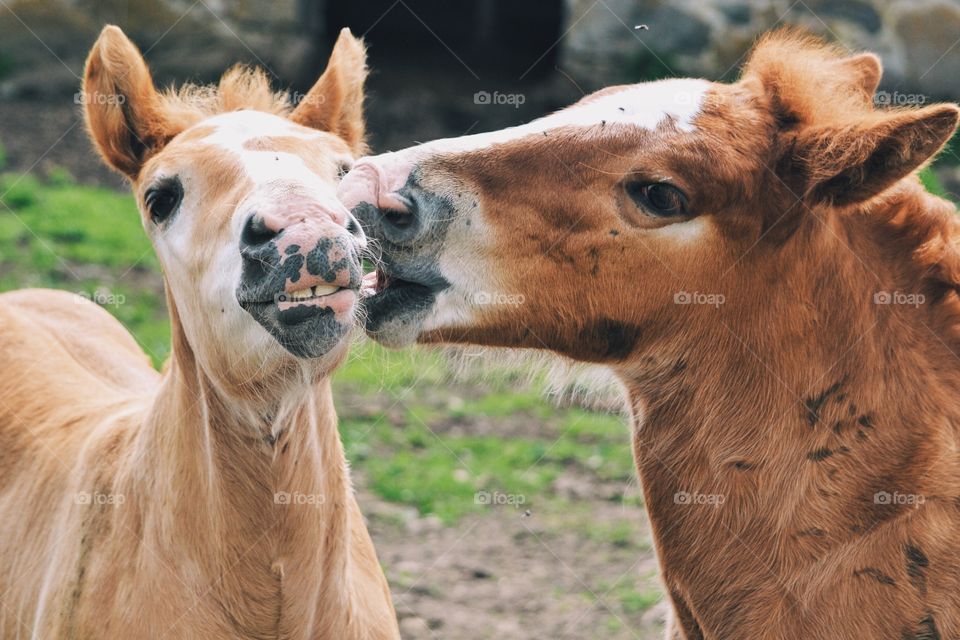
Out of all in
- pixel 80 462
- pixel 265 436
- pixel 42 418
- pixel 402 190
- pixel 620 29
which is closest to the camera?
pixel 402 190

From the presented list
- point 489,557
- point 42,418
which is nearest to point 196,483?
point 42,418

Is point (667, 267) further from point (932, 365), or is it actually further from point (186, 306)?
point (186, 306)

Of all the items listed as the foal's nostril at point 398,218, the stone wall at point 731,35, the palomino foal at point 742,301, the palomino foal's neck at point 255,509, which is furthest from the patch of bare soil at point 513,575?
the stone wall at point 731,35

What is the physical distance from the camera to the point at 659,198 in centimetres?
296

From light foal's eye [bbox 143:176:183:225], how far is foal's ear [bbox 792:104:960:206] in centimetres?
188

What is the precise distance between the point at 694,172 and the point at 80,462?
8.29ft

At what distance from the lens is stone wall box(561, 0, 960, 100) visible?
11539 millimetres

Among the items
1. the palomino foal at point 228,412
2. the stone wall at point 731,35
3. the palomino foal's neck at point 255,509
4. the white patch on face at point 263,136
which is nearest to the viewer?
the palomino foal at point 228,412

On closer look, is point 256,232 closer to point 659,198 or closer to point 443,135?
point 659,198

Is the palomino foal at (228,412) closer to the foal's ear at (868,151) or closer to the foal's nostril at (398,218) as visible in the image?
the foal's nostril at (398,218)

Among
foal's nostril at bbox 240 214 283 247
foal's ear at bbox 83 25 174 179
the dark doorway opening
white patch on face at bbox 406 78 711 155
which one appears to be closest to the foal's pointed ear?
white patch on face at bbox 406 78 711 155

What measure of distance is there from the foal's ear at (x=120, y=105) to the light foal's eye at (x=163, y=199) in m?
0.32

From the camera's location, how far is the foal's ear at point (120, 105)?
12.3 ft

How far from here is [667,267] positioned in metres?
3.01
